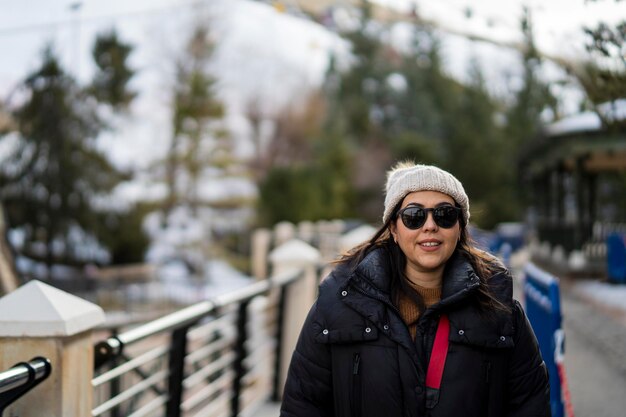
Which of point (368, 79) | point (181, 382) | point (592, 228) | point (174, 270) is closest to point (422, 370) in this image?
point (181, 382)

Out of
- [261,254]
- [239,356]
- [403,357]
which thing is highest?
[403,357]

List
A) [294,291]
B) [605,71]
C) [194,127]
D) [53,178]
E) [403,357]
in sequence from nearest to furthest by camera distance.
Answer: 1. [403,357]
2. [605,71]
3. [294,291]
4. [53,178]
5. [194,127]

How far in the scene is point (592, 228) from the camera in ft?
58.0

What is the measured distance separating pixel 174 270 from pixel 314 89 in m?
20.6

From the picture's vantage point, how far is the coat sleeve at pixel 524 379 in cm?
243

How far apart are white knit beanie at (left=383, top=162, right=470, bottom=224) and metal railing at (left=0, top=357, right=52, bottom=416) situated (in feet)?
4.95

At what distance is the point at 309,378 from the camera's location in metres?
2.46

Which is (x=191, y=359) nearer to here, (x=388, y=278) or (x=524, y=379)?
(x=388, y=278)

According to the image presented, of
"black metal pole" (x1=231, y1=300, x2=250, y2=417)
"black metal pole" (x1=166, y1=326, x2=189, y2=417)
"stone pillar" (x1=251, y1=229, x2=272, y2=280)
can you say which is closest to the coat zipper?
"black metal pole" (x1=166, y1=326, x2=189, y2=417)

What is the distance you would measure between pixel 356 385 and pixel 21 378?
1.34 m

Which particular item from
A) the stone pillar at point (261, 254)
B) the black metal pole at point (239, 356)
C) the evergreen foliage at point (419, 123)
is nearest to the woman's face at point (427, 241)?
the black metal pole at point (239, 356)

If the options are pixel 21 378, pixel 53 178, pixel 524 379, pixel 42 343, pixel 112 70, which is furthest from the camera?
pixel 112 70

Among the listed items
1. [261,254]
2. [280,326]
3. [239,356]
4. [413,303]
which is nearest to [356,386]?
[413,303]

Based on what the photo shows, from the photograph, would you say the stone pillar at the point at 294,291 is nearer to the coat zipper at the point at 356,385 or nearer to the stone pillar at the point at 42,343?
the stone pillar at the point at 42,343
